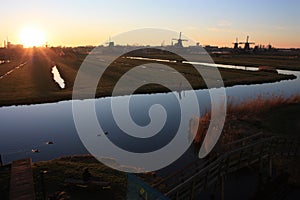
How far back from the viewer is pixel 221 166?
58.9ft

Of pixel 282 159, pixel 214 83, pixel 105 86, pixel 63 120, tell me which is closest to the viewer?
pixel 282 159

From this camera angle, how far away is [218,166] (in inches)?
701

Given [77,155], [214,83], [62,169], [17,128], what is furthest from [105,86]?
[62,169]

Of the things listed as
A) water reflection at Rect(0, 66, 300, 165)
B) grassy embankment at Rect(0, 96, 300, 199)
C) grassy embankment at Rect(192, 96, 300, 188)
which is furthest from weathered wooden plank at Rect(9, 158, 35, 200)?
grassy embankment at Rect(192, 96, 300, 188)

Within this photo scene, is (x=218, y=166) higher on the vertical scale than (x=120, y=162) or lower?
higher

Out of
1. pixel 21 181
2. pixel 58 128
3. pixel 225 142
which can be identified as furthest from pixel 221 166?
pixel 58 128

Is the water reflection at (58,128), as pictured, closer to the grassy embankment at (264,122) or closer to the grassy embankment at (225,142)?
the grassy embankment at (264,122)

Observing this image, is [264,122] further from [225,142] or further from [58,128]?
[58,128]

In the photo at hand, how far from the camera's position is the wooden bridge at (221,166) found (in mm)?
15578

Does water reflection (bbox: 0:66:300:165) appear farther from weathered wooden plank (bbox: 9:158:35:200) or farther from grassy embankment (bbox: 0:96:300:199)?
weathered wooden plank (bbox: 9:158:35:200)

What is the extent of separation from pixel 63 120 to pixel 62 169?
1835 centimetres

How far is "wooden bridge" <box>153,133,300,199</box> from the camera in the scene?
15578mm

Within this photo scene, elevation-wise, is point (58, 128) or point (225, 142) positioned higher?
point (225, 142)

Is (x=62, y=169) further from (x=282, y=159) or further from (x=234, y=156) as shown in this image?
(x=282, y=159)
